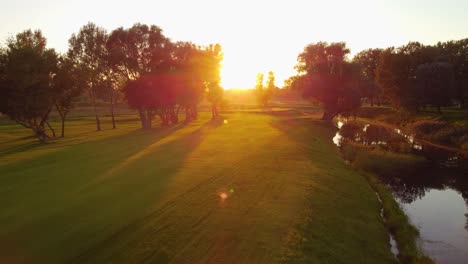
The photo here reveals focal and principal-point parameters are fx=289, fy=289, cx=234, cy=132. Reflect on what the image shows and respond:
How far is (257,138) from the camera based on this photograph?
150ft

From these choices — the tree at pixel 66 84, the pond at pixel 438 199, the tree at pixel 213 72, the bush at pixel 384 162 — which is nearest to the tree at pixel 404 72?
the pond at pixel 438 199

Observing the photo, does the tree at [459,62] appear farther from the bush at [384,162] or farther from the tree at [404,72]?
the bush at [384,162]

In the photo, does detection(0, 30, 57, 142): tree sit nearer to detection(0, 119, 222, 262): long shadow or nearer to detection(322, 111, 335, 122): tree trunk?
detection(0, 119, 222, 262): long shadow

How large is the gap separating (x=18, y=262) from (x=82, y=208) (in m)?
5.45

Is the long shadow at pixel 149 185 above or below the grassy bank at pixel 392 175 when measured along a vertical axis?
above

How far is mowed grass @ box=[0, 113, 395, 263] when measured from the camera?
44.2ft

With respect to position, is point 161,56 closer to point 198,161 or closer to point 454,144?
point 198,161

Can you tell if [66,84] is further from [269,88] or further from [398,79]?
[269,88]

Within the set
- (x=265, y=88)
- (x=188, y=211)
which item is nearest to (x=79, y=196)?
(x=188, y=211)

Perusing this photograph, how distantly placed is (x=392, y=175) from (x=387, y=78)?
218 ft

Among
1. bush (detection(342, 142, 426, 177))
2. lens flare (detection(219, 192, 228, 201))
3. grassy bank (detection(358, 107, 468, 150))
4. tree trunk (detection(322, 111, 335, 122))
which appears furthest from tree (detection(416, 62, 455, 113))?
lens flare (detection(219, 192, 228, 201))

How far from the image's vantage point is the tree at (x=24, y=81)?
141 ft

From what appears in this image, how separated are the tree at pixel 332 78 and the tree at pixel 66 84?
54.3 m

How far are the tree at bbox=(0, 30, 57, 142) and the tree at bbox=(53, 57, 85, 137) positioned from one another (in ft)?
9.29
